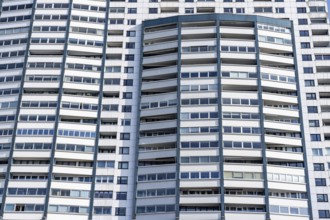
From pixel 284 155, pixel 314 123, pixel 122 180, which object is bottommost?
pixel 122 180

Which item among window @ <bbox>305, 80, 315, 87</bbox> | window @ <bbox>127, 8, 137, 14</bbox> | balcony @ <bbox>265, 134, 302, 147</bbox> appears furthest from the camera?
window @ <bbox>127, 8, 137, 14</bbox>

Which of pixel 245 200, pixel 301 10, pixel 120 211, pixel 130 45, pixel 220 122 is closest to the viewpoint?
pixel 245 200

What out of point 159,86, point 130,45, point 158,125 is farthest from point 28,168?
point 130,45

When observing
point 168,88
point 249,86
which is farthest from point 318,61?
point 168,88

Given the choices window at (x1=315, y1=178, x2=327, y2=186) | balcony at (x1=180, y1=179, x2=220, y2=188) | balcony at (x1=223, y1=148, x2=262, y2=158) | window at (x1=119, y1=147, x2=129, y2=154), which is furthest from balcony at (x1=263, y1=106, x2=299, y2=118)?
window at (x1=119, y1=147, x2=129, y2=154)

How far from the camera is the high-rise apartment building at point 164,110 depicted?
7800cm

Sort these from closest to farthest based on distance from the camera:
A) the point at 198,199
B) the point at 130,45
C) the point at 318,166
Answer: the point at 198,199 → the point at 318,166 → the point at 130,45

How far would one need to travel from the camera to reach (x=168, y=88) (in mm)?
87312

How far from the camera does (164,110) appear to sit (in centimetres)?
8475

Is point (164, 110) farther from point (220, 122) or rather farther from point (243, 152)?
point (243, 152)

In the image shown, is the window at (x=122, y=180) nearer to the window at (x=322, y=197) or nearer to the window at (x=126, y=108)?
the window at (x=126, y=108)

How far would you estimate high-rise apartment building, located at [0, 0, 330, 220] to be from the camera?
256 ft

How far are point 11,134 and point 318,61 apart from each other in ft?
181

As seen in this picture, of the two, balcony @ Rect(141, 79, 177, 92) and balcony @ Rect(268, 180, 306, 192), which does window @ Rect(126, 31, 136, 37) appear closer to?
balcony @ Rect(141, 79, 177, 92)
